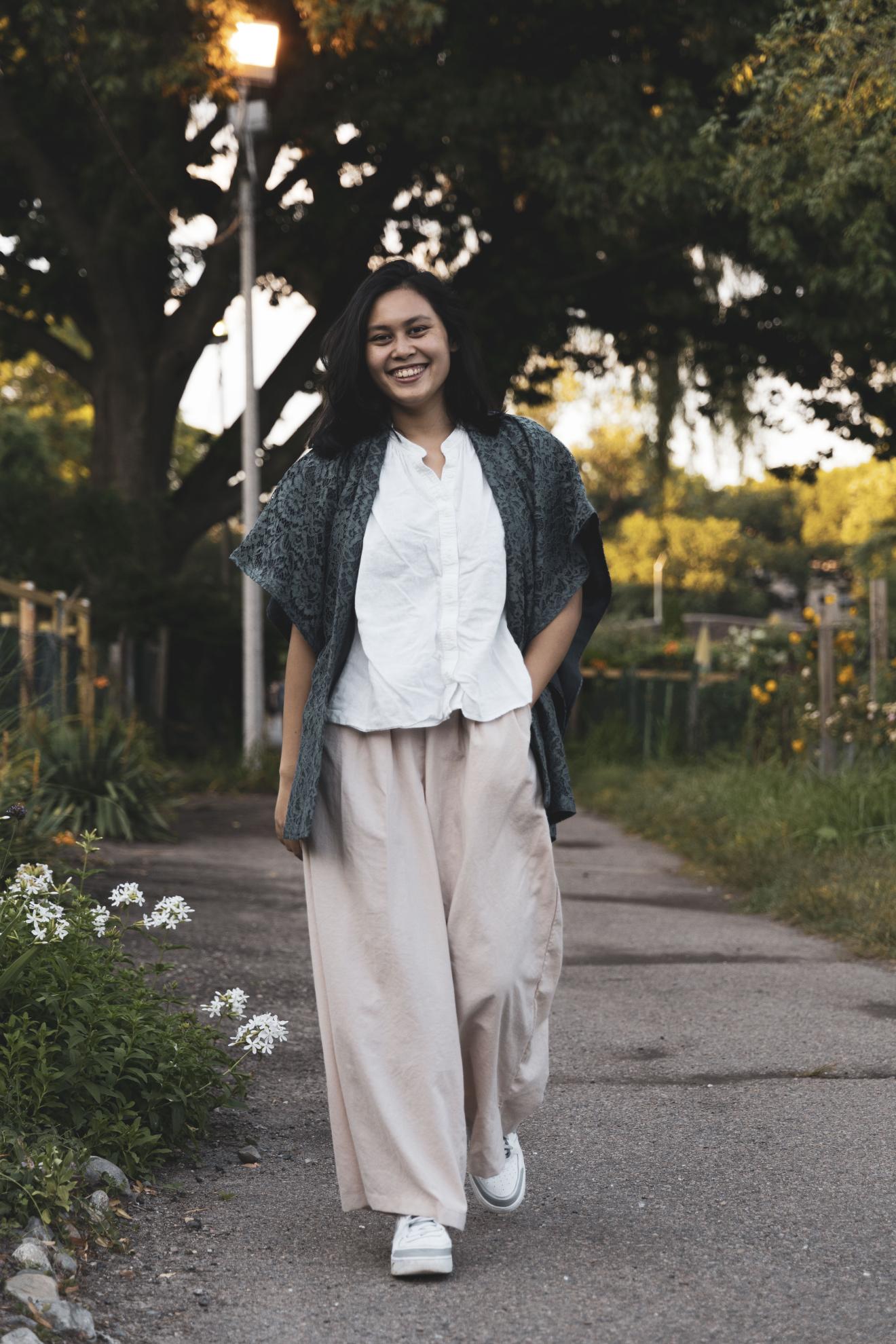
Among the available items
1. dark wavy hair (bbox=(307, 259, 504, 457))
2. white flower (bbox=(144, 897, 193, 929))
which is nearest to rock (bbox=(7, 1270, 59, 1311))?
white flower (bbox=(144, 897, 193, 929))

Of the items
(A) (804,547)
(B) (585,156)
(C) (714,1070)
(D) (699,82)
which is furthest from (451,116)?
(A) (804,547)

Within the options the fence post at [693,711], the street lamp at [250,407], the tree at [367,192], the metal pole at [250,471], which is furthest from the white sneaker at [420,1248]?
the fence post at [693,711]

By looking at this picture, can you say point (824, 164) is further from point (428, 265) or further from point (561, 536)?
point (428, 265)

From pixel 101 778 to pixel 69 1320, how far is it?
24.8ft

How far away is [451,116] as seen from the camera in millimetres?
13594

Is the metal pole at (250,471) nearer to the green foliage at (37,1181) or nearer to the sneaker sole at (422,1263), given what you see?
the green foliage at (37,1181)

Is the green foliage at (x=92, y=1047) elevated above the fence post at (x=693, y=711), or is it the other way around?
the fence post at (x=693, y=711)

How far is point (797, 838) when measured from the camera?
816 centimetres

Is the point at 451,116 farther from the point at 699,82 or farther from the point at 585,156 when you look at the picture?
the point at 699,82

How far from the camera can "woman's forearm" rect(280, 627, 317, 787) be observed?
315cm

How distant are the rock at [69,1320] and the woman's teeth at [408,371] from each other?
1783mm

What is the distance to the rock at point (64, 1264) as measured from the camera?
2.82m

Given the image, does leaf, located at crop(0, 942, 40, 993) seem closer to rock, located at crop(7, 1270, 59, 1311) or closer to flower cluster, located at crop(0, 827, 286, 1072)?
flower cluster, located at crop(0, 827, 286, 1072)

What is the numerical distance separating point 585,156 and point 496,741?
11251 mm
